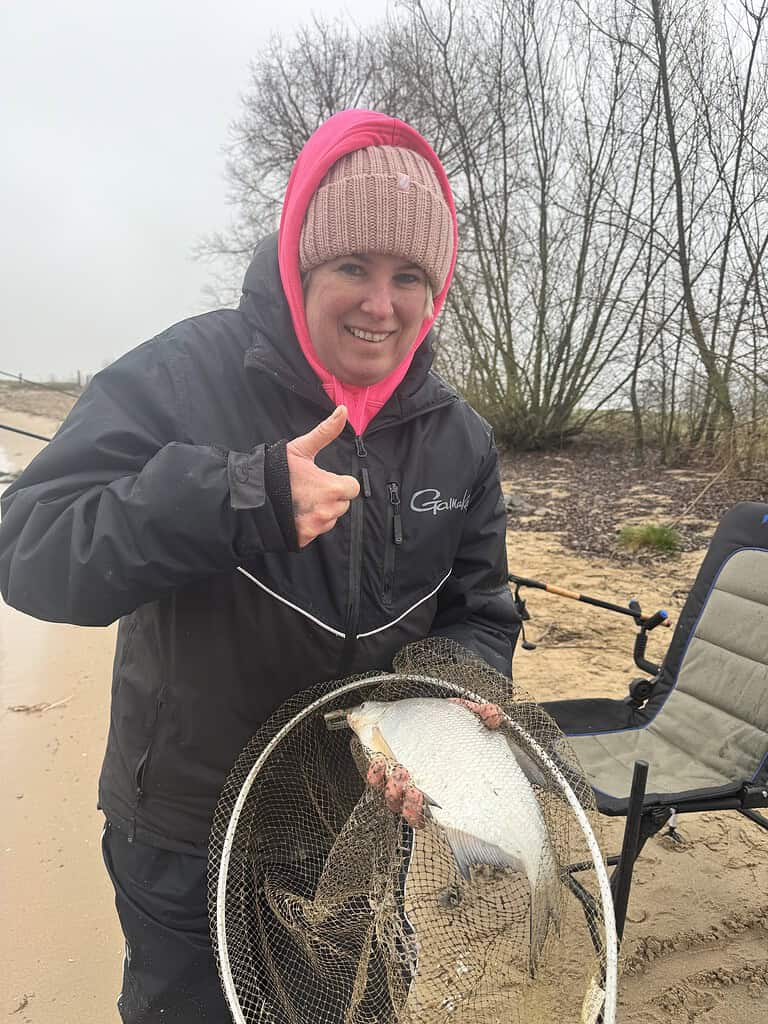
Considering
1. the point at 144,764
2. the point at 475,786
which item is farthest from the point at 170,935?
the point at 475,786

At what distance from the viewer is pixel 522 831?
137 centimetres

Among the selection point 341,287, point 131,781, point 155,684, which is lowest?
point 131,781

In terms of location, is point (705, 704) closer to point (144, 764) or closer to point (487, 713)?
point (487, 713)

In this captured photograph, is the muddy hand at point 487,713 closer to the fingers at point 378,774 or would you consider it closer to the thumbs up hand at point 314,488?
the fingers at point 378,774

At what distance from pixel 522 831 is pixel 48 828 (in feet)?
10.1

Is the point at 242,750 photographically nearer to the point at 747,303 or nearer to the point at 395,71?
the point at 747,303

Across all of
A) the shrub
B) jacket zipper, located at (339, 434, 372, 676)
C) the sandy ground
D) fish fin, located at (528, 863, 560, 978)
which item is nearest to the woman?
jacket zipper, located at (339, 434, 372, 676)

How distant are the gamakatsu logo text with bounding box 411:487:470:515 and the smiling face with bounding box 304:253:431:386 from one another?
0.29m

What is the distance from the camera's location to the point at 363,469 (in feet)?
5.28

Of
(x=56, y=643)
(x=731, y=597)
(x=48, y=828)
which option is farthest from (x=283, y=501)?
(x=56, y=643)

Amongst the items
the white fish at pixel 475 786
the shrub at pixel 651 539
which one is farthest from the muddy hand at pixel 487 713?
the shrub at pixel 651 539

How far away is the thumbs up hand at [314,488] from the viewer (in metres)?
1.25

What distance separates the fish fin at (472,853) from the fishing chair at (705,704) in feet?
4.84

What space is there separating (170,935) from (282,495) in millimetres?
1062
